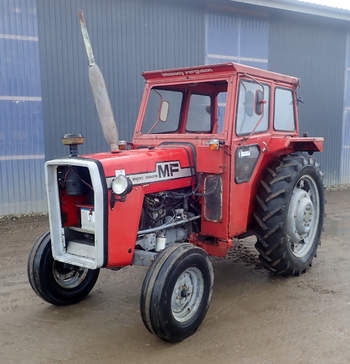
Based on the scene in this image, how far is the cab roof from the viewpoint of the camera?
360 cm

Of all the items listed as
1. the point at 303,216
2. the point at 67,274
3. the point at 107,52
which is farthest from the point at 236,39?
the point at 67,274

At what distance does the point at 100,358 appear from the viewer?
9.14 ft

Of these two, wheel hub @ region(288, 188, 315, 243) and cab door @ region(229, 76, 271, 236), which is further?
wheel hub @ region(288, 188, 315, 243)

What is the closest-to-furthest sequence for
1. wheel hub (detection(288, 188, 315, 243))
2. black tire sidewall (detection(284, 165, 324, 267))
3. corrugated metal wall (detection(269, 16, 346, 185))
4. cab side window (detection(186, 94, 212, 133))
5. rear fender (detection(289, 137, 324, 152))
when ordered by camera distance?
black tire sidewall (detection(284, 165, 324, 267)) → wheel hub (detection(288, 188, 315, 243)) → rear fender (detection(289, 137, 324, 152)) → cab side window (detection(186, 94, 212, 133)) → corrugated metal wall (detection(269, 16, 346, 185))

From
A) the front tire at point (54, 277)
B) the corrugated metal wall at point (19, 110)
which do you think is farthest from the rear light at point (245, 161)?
the corrugated metal wall at point (19, 110)

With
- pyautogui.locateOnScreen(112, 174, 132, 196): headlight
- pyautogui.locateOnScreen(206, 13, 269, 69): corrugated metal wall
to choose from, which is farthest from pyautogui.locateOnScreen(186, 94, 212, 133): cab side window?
pyautogui.locateOnScreen(206, 13, 269, 69): corrugated metal wall

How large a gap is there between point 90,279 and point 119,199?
1.28 meters

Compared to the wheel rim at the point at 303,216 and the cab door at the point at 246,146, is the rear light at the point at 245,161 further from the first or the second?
the wheel rim at the point at 303,216

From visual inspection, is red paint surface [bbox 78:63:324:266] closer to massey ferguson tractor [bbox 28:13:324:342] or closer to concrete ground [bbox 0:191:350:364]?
massey ferguson tractor [bbox 28:13:324:342]

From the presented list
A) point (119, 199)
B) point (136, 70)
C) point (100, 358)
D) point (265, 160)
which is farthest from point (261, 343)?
point (136, 70)

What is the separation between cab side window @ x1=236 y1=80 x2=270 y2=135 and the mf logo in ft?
2.20

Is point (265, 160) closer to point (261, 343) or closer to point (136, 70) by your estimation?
point (261, 343)

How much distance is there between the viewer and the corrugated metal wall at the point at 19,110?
280 inches

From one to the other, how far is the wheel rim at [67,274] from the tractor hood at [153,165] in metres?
1.14
